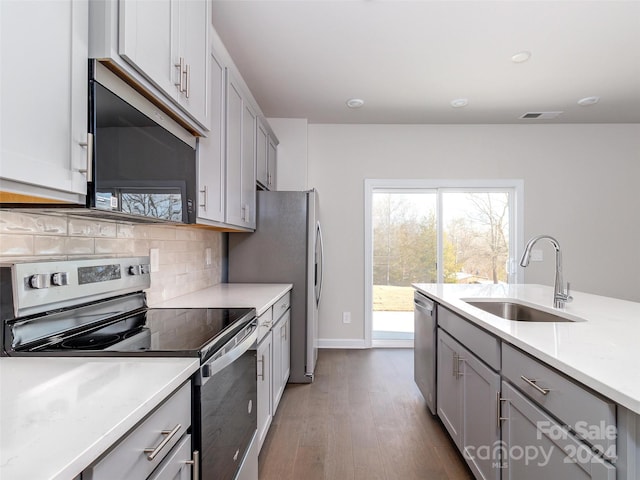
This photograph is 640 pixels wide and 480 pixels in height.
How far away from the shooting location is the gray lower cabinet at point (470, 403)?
1538mm

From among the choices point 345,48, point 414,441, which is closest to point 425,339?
point 414,441

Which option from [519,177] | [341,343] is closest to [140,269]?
[341,343]

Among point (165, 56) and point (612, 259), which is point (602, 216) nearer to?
point (612, 259)

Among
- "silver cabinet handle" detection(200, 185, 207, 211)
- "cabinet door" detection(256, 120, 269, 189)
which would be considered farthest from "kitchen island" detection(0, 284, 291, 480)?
"cabinet door" detection(256, 120, 269, 189)

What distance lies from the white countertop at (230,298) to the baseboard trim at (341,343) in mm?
1684

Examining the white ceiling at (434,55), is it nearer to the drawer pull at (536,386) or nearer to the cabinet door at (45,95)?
the cabinet door at (45,95)

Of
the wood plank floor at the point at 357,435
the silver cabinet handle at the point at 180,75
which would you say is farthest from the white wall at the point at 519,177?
the silver cabinet handle at the point at 180,75


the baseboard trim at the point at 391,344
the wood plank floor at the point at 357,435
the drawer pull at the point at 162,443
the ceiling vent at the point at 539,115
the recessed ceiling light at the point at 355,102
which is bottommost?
the wood plank floor at the point at 357,435

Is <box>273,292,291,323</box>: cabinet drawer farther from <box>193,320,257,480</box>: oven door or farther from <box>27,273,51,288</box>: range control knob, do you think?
<box>27,273,51,288</box>: range control knob

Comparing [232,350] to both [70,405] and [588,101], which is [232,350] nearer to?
[70,405]

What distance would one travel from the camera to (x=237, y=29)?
242 cm

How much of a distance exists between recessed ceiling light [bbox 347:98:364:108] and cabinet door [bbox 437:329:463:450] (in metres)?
2.35

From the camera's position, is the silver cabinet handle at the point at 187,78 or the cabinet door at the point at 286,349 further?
the cabinet door at the point at 286,349

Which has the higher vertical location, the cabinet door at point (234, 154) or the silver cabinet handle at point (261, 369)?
the cabinet door at point (234, 154)
